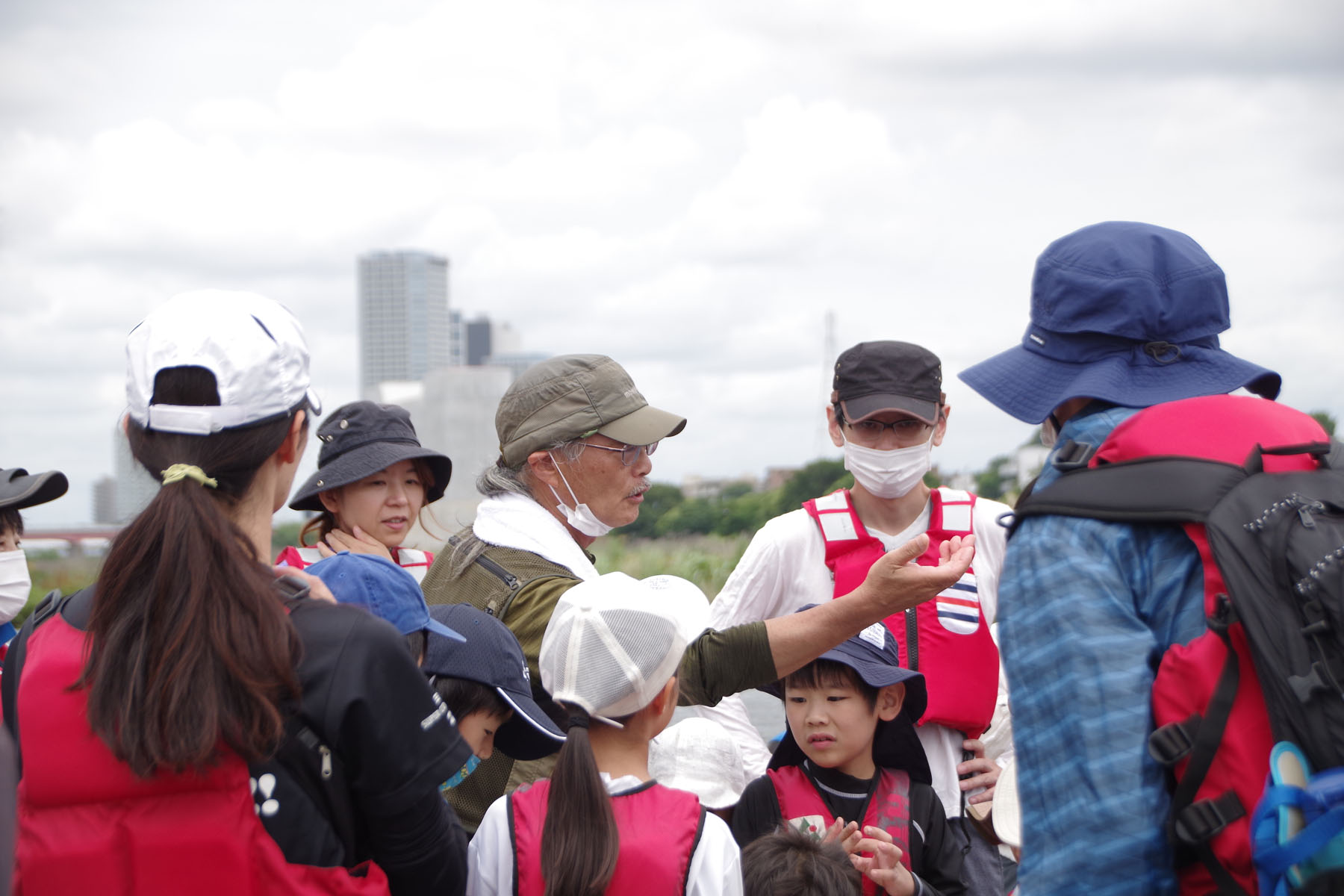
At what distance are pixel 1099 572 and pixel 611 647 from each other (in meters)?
1.13

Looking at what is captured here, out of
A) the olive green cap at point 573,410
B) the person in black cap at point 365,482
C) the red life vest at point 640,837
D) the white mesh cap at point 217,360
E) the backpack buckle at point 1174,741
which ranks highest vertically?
the white mesh cap at point 217,360

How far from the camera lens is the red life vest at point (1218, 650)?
166cm

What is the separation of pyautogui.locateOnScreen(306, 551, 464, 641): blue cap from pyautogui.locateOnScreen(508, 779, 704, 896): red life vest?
17.8 inches

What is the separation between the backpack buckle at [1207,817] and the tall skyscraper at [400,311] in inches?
5558

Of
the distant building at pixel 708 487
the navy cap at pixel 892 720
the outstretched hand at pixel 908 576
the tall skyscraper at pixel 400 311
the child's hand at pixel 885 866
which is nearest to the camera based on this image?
the outstretched hand at pixel 908 576

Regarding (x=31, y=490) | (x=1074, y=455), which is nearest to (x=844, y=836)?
(x=1074, y=455)

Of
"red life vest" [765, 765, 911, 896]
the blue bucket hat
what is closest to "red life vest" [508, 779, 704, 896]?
"red life vest" [765, 765, 911, 896]

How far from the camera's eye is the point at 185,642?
A: 71.7 inches

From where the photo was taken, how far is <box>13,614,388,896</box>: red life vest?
1827mm

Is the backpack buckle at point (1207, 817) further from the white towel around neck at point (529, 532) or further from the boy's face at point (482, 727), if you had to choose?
the white towel around neck at point (529, 532)

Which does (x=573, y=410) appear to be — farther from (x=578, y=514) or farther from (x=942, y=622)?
(x=942, y=622)

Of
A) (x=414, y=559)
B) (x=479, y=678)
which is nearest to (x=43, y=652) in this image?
(x=479, y=678)

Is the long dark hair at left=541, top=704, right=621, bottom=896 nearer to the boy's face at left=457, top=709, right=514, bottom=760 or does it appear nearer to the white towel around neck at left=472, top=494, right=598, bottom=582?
the boy's face at left=457, top=709, right=514, bottom=760

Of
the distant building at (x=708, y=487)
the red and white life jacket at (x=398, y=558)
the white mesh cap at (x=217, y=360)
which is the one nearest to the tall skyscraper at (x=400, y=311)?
the distant building at (x=708, y=487)
